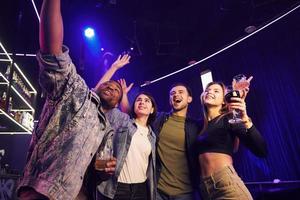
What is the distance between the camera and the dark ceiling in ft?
12.8

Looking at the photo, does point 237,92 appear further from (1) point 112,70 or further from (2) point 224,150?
(1) point 112,70

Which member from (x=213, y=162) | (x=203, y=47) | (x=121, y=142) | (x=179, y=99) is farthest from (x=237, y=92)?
(x=203, y=47)

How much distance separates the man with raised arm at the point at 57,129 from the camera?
82cm

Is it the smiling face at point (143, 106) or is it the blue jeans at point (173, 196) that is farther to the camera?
the smiling face at point (143, 106)

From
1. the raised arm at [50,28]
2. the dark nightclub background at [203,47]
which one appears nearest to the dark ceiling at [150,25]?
the dark nightclub background at [203,47]

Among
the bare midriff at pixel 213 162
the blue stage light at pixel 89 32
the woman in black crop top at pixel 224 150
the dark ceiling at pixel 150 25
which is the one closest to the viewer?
the woman in black crop top at pixel 224 150

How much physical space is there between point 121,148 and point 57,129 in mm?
1253

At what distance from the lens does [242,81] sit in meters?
1.90

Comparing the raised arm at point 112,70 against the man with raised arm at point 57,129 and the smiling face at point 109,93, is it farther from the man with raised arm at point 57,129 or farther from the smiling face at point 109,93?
the man with raised arm at point 57,129

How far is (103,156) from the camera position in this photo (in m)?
1.13

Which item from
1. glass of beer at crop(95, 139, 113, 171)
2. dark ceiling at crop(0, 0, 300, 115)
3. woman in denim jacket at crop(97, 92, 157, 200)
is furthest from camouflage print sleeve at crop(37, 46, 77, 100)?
dark ceiling at crop(0, 0, 300, 115)

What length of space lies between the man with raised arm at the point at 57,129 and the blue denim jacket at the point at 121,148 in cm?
102

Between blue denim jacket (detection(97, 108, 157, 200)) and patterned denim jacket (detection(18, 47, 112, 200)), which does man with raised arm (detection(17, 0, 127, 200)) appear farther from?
blue denim jacket (detection(97, 108, 157, 200))

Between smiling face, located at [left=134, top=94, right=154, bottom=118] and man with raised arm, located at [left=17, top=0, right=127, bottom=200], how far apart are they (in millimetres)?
1397
